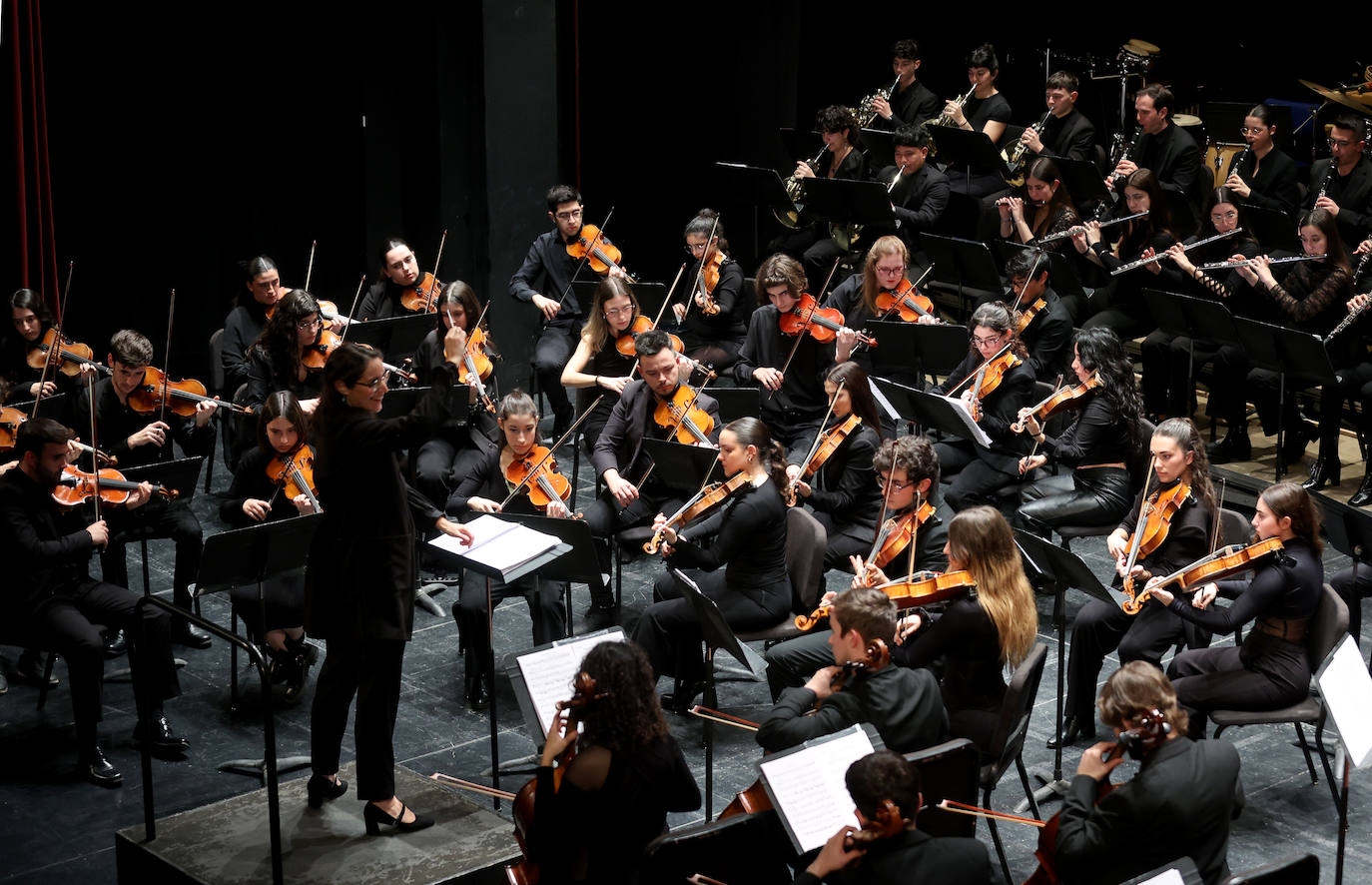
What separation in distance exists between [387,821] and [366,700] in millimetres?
421

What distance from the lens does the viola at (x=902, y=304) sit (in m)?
8.91

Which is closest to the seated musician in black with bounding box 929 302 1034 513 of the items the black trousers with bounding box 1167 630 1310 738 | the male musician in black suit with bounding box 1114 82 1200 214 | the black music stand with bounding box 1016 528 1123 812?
the black music stand with bounding box 1016 528 1123 812

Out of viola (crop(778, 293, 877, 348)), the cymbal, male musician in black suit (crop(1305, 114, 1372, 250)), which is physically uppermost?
the cymbal

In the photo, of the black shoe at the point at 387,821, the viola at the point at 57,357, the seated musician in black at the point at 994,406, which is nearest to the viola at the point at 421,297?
the viola at the point at 57,357

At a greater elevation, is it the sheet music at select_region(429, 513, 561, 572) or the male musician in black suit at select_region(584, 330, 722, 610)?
the sheet music at select_region(429, 513, 561, 572)

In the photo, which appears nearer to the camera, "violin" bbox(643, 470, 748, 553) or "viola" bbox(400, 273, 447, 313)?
"violin" bbox(643, 470, 748, 553)

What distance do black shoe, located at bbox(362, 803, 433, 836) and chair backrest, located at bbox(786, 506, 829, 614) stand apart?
77.1 inches

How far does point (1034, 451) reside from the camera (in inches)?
312

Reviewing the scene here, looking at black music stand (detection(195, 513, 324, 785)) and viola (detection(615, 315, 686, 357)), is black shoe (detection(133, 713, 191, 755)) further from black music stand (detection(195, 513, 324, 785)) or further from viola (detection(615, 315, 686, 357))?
viola (detection(615, 315, 686, 357))

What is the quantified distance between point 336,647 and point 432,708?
1.87 m

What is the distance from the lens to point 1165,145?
416 inches

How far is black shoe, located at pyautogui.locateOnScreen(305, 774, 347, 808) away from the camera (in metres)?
5.12

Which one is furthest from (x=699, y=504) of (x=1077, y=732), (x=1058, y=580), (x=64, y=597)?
(x=64, y=597)

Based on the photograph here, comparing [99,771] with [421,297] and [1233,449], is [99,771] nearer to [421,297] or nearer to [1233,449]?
[421,297]
